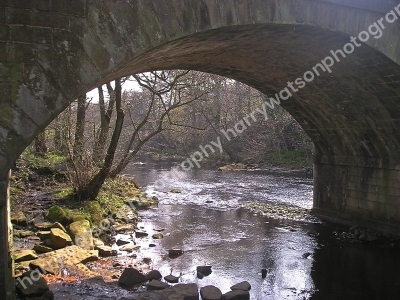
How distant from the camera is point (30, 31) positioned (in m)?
3.76

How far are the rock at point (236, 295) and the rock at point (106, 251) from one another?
9.83 feet

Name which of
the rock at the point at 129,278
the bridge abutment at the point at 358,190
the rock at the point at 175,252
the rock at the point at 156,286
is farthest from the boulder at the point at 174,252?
the bridge abutment at the point at 358,190

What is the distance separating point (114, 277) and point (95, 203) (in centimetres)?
460

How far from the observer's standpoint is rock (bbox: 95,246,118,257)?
8.09 m

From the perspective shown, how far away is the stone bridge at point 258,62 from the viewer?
3738 mm

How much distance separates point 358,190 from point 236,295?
21.0 feet

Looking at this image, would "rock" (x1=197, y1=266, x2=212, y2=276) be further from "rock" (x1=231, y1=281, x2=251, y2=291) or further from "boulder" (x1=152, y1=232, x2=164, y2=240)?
"boulder" (x1=152, y1=232, x2=164, y2=240)

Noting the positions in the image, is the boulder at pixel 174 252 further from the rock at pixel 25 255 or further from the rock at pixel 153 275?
the rock at pixel 25 255

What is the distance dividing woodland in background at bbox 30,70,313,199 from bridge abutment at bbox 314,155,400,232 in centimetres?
443

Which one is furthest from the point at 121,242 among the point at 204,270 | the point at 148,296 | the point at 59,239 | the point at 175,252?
the point at 148,296

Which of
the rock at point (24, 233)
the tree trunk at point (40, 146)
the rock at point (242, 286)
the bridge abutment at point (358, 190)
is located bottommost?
the rock at point (242, 286)

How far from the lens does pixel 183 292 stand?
6.01m

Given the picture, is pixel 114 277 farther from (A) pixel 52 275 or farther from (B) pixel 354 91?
(B) pixel 354 91

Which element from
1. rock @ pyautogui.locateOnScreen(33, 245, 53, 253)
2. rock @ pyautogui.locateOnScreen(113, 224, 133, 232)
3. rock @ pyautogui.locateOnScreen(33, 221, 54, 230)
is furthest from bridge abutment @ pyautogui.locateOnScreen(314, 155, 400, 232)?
rock @ pyautogui.locateOnScreen(33, 245, 53, 253)
